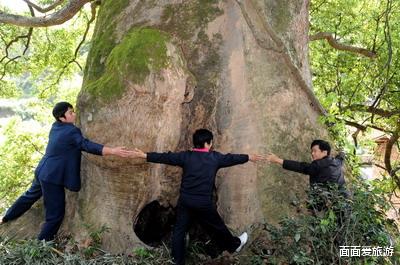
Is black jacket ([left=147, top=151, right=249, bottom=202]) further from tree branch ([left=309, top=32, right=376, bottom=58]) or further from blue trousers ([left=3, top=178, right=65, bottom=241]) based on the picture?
tree branch ([left=309, top=32, right=376, bottom=58])

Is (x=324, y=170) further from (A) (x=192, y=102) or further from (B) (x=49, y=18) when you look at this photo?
(B) (x=49, y=18)

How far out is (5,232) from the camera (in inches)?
222

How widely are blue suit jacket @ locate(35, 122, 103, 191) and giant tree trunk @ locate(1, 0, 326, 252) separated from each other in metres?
0.17

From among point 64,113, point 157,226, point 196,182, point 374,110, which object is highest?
point 374,110

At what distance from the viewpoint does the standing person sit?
4707mm

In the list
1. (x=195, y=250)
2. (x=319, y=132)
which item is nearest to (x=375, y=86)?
(x=319, y=132)

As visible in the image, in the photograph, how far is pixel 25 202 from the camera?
18.9 ft

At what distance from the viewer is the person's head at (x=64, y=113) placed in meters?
5.14

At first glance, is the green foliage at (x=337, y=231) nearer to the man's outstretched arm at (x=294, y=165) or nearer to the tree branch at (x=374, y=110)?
the man's outstretched arm at (x=294, y=165)

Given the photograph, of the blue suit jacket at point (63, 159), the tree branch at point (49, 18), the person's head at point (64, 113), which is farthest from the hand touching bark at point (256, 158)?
the tree branch at point (49, 18)

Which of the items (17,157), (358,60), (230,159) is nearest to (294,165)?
(230,159)

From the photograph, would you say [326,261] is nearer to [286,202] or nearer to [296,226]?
[296,226]

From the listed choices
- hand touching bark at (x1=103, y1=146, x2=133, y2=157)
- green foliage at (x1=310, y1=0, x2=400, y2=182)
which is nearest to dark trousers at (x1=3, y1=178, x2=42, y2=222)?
hand touching bark at (x1=103, y1=146, x2=133, y2=157)

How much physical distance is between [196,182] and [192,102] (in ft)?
4.02
